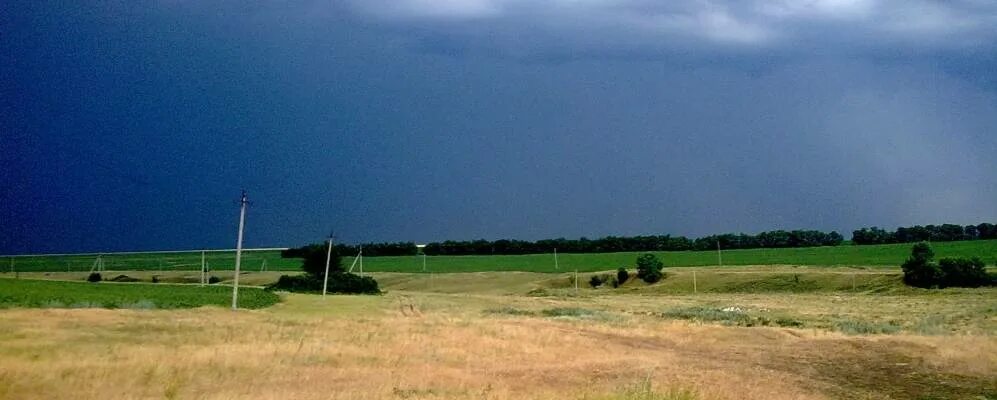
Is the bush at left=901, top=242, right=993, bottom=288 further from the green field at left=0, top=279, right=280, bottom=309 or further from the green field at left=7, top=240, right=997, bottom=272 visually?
the green field at left=0, top=279, right=280, bottom=309

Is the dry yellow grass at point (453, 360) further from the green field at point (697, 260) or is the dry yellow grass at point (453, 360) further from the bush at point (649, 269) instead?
the green field at point (697, 260)

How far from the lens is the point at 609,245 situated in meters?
158

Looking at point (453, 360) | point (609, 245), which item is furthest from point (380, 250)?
point (453, 360)

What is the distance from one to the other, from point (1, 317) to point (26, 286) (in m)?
26.6

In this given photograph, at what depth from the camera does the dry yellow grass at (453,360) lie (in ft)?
59.9

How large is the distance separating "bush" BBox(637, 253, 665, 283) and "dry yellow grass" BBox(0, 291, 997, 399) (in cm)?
5092

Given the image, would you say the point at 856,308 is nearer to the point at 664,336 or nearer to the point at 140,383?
the point at 664,336

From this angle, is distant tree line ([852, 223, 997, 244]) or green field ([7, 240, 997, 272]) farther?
distant tree line ([852, 223, 997, 244])

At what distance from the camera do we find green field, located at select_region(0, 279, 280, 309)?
44.8m

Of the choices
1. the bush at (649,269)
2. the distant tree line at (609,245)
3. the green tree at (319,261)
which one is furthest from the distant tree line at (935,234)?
the green tree at (319,261)

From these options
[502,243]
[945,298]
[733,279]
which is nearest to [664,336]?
[945,298]

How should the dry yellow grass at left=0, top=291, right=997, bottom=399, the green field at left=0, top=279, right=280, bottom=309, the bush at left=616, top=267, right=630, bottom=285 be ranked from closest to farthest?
the dry yellow grass at left=0, top=291, right=997, bottom=399
the green field at left=0, top=279, right=280, bottom=309
the bush at left=616, top=267, right=630, bottom=285

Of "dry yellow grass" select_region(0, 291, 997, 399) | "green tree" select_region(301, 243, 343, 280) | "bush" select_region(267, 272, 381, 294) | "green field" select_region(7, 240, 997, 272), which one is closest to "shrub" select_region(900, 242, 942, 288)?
"green field" select_region(7, 240, 997, 272)

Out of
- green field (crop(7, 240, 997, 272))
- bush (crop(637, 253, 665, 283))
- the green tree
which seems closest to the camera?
bush (crop(637, 253, 665, 283))
